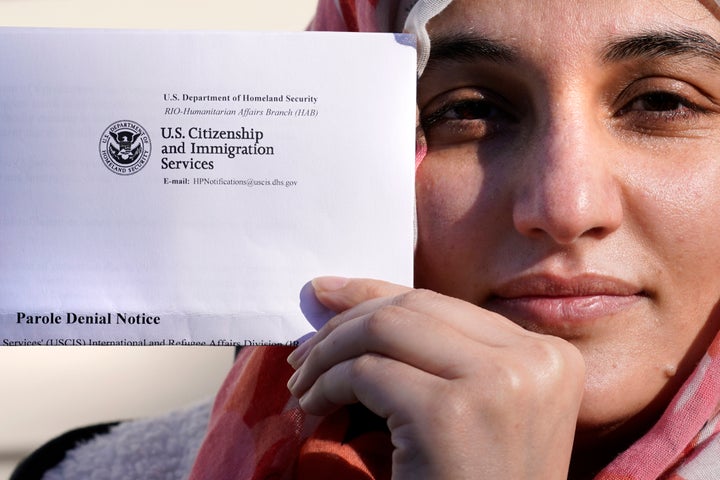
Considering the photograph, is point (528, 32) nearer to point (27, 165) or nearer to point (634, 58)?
point (634, 58)

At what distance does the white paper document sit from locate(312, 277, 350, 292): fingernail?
1 centimetres

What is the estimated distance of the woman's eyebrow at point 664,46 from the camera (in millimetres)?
993

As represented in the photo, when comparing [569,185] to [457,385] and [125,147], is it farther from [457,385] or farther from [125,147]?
[125,147]

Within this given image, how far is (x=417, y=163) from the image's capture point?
1.09 metres

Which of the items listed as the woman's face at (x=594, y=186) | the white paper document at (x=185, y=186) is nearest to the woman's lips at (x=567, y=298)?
the woman's face at (x=594, y=186)

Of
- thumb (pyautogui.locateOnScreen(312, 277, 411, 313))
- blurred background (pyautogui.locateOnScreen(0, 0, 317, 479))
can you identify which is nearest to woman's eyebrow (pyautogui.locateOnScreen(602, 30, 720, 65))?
thumb (pyautogui.locateOnScreen(312, 277, 411, 313))

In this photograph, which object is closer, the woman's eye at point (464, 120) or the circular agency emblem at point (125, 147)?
the circular agency emblem at point (125, 147)

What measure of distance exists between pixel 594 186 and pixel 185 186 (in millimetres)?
424

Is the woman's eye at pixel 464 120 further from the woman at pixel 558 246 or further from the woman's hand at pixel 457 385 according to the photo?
the woman's hand at pixel 457 385

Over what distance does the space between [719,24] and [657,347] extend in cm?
37

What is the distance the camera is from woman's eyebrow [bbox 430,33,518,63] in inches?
40.2

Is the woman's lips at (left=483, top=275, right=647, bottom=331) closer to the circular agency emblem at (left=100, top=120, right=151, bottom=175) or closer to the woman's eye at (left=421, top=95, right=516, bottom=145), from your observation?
the woman's eye at (left=421, top=95, right=516, bottom=145)

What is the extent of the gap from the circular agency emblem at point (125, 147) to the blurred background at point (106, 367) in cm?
111

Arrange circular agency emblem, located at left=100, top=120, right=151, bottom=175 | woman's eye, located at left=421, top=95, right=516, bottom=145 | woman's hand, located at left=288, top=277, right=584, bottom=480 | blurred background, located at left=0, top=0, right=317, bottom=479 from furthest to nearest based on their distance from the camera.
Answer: blurred background, located at left=0, top=0, right=317, bottom=479, woman's eye, located at left=421, top=95, right=516, bottom=145, circular agency emblem, located at left=100, top=120, right=151, bottom=175, woman's hand, located at left=288, top=277, right=584, bottom=480
